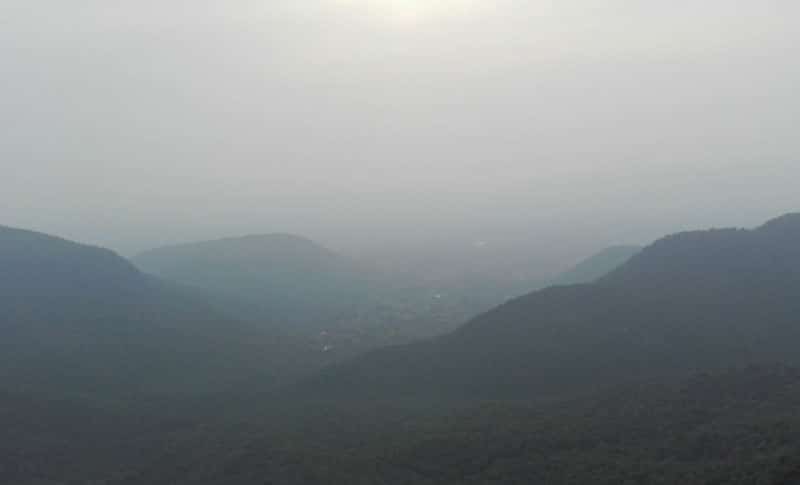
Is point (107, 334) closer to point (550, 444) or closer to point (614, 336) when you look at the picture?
point (614, 336)

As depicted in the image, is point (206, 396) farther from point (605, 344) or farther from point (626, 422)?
point (626, 422)

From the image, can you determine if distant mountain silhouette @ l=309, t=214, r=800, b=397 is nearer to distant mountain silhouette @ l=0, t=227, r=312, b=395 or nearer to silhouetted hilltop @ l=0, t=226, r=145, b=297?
distant mountain silhouette @ l=0, t=227, r=312, b=395

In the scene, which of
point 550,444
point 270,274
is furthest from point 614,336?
point 270,274

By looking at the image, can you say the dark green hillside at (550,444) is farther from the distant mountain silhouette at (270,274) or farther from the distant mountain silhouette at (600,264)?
the distant mountain silhouette at (600,264)

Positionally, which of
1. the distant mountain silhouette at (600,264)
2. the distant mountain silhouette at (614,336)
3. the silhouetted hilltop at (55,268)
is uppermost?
the silhouetted hilltop at (55,268)

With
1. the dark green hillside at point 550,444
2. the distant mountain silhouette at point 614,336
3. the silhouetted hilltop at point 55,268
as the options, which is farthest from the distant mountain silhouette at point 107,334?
the dark green hillside at point 550,444

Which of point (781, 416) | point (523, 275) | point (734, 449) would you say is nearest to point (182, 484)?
point (734, 449)
